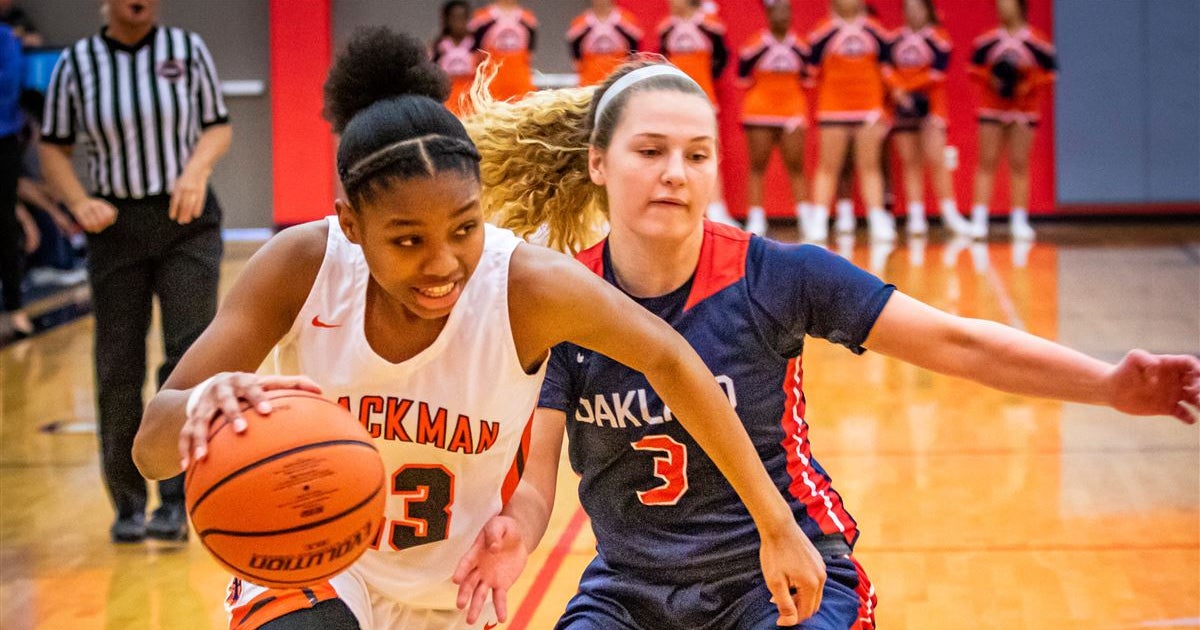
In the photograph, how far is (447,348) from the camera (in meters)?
2.65

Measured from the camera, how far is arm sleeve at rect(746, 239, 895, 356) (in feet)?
9.19

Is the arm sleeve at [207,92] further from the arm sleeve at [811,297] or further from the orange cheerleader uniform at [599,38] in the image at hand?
the orange cheerleader uniform at [599,38]

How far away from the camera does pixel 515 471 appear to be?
2904 mm

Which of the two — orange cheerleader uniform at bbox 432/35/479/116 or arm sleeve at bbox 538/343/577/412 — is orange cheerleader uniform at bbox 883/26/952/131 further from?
arm sleeve at bbox 538/343/577/412

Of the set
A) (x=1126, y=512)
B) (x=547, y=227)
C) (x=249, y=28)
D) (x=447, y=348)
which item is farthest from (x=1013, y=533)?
(x=249, y=28)

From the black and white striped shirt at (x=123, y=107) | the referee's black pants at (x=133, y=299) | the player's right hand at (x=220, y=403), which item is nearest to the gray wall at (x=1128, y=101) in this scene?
the black and white striped shirt at (x=123, y=107)

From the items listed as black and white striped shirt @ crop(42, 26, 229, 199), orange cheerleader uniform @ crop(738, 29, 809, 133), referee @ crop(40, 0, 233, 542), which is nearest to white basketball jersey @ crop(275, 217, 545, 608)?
referee @ crop(40, 0, 233, 542)

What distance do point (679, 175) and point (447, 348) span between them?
0.58 metres

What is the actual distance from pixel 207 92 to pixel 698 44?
27.0ft

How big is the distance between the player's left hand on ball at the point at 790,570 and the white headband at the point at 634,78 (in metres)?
0.98

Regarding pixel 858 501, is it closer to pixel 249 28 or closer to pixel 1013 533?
pixel 1013 533

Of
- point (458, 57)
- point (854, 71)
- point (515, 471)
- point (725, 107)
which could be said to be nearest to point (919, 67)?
point (854, 71)

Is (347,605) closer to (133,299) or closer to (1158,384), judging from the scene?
(1158,384)

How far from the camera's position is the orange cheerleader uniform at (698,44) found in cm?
1326
